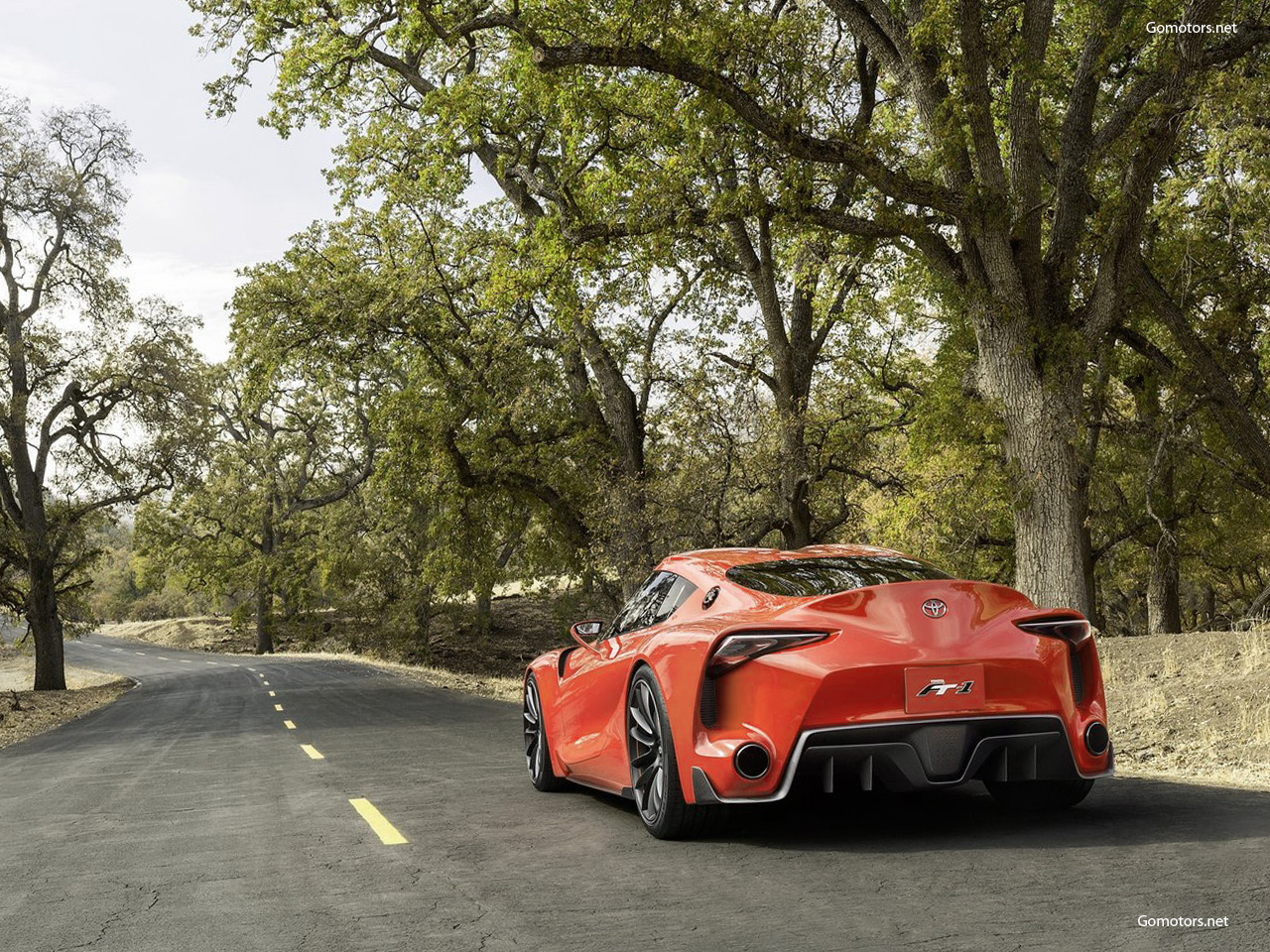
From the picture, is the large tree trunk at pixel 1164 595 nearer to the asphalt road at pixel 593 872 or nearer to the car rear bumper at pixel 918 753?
the asphalt road at pixel 593 872

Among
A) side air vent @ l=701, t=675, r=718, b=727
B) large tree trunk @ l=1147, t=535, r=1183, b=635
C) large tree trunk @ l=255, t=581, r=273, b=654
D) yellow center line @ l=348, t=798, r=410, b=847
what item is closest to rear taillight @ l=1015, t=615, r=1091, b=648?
side air vent @ l=701, t=675, r=718, b=727

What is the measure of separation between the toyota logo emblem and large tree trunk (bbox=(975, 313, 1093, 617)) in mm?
8531

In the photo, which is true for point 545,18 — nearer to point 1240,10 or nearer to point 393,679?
point 1240,10

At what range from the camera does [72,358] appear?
3403cm

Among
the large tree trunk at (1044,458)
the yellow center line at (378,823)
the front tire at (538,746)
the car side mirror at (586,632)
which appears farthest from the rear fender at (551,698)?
the large tree trunk at (1044,458)

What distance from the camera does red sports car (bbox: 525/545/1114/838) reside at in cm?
549

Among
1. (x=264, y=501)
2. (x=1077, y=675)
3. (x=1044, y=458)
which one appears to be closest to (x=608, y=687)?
(x=1077, y=675)

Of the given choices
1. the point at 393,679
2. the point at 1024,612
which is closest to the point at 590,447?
the point at 393,679

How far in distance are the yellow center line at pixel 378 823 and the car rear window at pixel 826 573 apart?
233cm

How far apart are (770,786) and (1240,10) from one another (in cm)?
1332

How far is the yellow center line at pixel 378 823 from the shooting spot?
6660mm

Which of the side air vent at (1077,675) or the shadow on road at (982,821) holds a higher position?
the side air vent at (1077,675)

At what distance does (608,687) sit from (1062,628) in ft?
8.23

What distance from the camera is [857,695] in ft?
18.0
